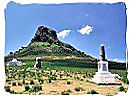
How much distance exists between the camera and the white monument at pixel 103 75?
129 inches

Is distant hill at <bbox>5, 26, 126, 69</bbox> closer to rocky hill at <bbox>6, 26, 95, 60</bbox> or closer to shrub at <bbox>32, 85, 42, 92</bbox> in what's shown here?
rocky hill at <bbox>6, 26, 95, 60</bbox>

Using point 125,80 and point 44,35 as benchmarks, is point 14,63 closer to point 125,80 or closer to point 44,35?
point 44,35

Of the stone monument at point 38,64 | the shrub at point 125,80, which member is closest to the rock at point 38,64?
the stone monument at point 38,64

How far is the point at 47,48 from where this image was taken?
333 centimetres

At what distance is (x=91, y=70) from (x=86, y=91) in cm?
17

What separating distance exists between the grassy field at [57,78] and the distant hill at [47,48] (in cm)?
5

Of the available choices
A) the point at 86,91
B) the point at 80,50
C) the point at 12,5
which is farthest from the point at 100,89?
the point at 12,5

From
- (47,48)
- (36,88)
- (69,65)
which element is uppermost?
(47,48)

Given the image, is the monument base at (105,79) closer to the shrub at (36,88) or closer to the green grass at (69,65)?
the green grass at (69,65)

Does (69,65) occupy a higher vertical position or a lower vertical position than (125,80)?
higher

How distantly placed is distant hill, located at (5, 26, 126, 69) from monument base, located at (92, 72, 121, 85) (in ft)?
0.26

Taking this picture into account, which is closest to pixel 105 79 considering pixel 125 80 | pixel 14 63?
pixel 125 80

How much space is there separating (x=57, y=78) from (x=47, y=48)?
25 centimetres
